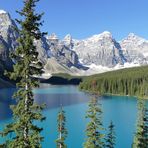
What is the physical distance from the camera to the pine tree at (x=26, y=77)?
24.7 meters

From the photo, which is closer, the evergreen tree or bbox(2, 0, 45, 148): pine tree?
bbox(2, 0, 45, 148): pine tree

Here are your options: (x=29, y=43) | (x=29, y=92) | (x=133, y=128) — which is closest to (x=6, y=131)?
(x=29, y=92)

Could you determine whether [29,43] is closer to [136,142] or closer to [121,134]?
[136,142]

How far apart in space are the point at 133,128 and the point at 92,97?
6741cm

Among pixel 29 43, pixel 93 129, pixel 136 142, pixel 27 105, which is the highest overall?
pixel 29 43

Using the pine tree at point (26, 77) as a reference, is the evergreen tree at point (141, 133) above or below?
below

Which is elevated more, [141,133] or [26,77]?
[26,77]

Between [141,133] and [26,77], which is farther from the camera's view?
[141,133]

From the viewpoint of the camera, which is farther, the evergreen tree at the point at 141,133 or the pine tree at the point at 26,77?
the evergreen tree at the point at 141,133

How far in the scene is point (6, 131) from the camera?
24875 millimetres

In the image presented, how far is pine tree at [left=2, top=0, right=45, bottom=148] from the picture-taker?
24688 millimetres

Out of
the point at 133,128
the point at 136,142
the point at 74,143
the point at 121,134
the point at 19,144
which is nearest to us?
the point at 19,144

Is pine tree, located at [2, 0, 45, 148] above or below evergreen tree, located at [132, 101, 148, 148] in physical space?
above

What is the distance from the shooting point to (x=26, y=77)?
83.1ft
